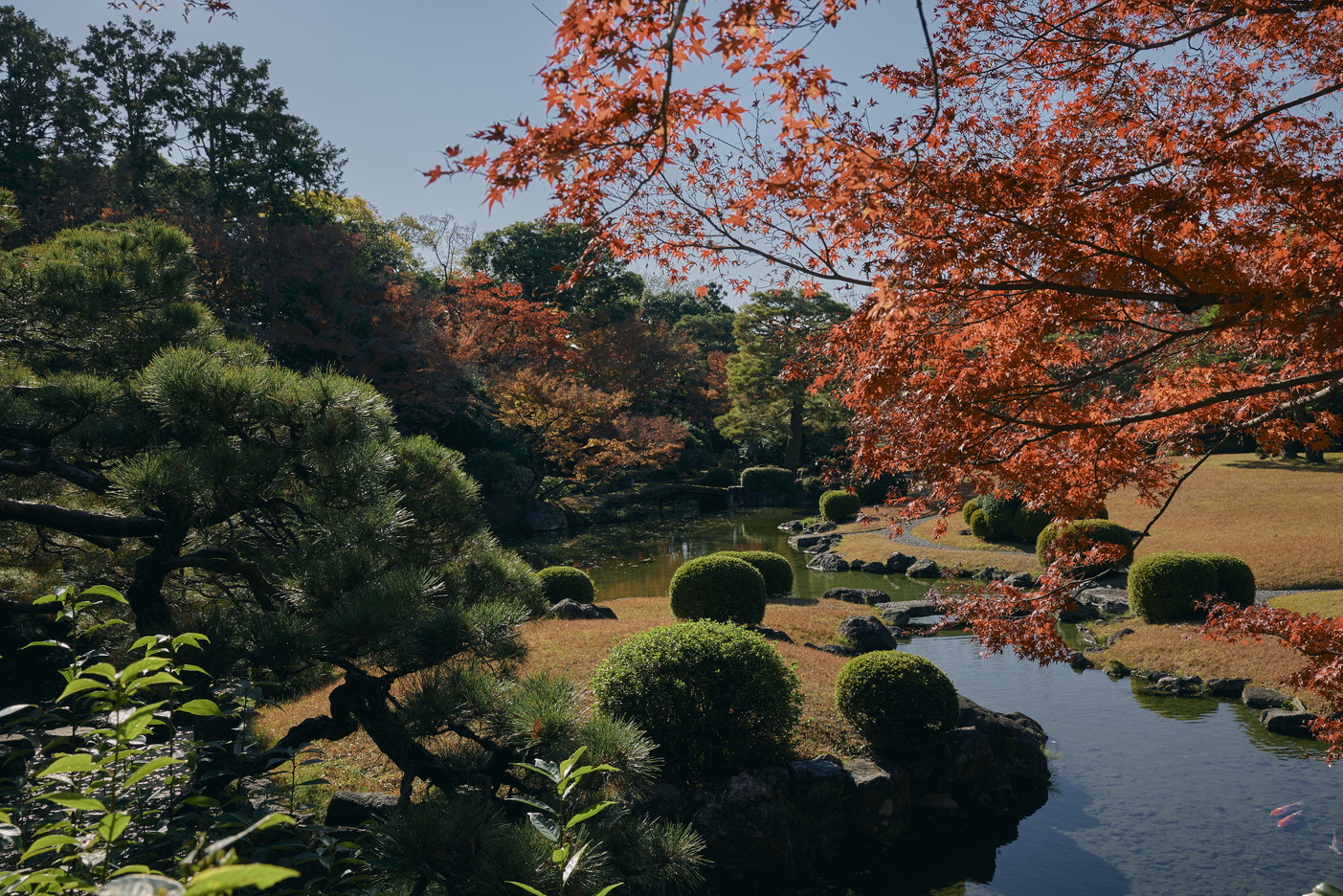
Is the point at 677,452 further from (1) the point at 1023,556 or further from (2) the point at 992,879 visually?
(2) the point at 992,879

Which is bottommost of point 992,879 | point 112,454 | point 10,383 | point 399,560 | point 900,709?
point 992,879

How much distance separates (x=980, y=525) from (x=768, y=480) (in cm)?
1192

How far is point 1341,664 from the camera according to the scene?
446cm

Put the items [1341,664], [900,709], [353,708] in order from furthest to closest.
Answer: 1. [900,709]
2. [1341,664]
3. [353,708]

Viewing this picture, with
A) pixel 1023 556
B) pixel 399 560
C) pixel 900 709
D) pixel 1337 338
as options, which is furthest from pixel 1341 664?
pixel 1023 556

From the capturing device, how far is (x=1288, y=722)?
307 inches

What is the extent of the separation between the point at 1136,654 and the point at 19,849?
36.2 feet

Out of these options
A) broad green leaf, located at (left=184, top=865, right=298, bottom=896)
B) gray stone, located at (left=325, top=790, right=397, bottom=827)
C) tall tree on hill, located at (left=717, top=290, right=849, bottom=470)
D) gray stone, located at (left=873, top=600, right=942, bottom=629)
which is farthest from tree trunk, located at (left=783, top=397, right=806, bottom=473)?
broad green leaf, located at (left=184, top=865, right=298, bottom=896)

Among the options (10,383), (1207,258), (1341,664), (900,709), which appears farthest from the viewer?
(900,709)

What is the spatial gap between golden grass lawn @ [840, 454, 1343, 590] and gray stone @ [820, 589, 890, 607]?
2872 millimetres

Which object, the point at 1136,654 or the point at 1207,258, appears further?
the point at 1136,654

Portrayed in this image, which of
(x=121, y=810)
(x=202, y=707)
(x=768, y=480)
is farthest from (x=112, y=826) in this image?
(x=768, y=480)

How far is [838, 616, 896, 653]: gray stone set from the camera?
10562 mm

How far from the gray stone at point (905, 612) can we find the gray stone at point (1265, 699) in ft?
14.9
